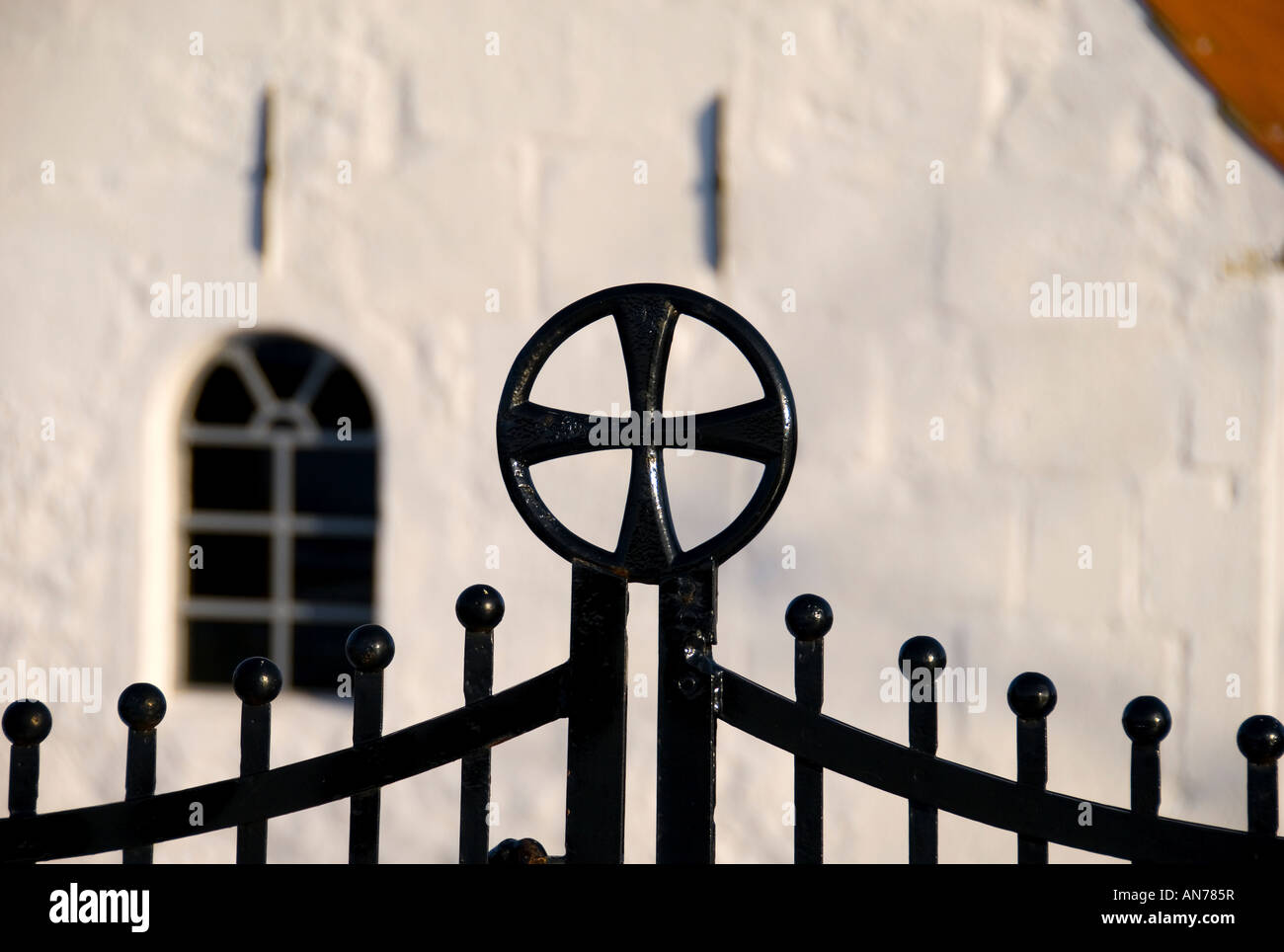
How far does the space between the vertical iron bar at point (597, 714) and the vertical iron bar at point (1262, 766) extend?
68 cm

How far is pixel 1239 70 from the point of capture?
2.78 meters

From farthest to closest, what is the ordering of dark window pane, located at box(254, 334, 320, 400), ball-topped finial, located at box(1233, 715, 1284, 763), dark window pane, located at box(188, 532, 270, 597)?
dark window pane, located at box(188, 532, 270, 597) → dark window pane, located at box(254, 334, 320, 400) → ball-topped finial, located at box(1233, 715, 1284, 763)

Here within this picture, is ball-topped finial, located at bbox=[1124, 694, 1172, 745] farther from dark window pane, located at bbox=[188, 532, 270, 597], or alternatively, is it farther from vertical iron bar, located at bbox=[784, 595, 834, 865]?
dark window pane, located at bbox=[188, 532, 270, 597]

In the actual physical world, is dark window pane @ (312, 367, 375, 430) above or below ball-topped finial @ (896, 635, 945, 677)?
above

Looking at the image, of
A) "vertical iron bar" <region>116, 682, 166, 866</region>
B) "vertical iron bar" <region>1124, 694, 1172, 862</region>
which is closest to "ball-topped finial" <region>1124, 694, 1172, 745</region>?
"vertical iron bar" <region>1124, 694, 1172, 862</region>

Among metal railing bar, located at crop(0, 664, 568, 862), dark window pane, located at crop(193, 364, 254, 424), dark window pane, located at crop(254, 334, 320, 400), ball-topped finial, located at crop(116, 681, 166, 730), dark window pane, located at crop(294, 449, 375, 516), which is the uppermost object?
dark window pane, located at crop(254, 334, 320, 400)

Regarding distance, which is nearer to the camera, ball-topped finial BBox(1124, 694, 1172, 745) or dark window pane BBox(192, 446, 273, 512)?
ball-topped finial BBox(1124, 694, 1172, 745)

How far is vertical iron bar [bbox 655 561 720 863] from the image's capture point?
1.22 meters

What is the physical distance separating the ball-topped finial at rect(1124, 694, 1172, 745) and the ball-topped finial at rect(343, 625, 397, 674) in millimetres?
828

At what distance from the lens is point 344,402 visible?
11.1ft

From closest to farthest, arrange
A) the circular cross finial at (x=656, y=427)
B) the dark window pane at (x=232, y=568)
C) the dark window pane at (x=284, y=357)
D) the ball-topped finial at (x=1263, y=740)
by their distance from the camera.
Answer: the circular cross finial at (x=656, y=427), the ball-topped finial at (x=1263, y=740), the dark window pane at (x=284, y=357), the dark window pane at (x=232, y=568)

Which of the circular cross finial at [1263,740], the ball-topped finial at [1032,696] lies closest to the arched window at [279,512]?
the ball-topped finial at [1032,696]

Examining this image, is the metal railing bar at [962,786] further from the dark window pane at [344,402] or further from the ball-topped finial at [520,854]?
the dark window pane at [344,402]

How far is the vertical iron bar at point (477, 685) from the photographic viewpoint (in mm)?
1282
